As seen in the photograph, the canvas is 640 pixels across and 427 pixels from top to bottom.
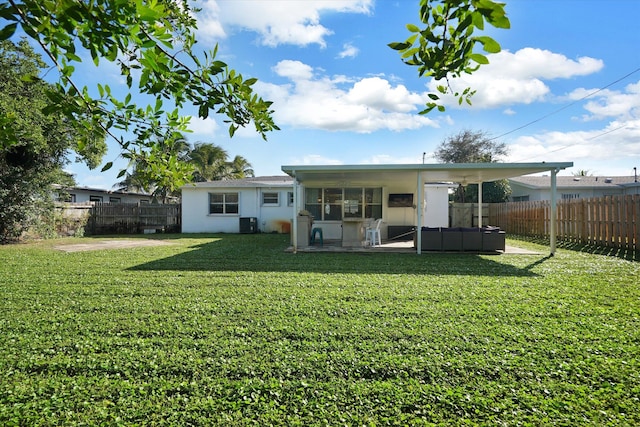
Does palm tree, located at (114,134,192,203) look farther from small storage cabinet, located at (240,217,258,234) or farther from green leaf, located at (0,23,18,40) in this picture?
small storage cabinet, located at (240,217,258,234)

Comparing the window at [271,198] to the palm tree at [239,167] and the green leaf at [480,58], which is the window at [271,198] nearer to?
the palm tree at [239,167]

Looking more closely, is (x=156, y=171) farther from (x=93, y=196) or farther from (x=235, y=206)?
(x=93, y=196)

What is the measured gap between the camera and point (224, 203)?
19.6 meters

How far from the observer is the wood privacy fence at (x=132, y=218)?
19.4 meters

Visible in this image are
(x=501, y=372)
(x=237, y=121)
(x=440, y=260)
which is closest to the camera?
(x=237, y=121)

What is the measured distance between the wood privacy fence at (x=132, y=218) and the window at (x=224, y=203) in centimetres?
265

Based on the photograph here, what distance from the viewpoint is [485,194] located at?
21.5m

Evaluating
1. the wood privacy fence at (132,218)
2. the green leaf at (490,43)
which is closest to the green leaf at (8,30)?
the green leaf at (490,43)

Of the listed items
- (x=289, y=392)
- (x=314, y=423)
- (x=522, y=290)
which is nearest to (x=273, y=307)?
(x=289, y=392)

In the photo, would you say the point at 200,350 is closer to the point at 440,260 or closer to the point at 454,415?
the point at 454,415

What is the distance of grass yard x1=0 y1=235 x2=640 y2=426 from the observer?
2412 mm

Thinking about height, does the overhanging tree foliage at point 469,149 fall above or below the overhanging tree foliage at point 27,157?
above

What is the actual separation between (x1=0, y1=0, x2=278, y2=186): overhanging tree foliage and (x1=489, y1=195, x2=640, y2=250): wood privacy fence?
12.6 meters

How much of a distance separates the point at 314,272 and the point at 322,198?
7.46 metres
